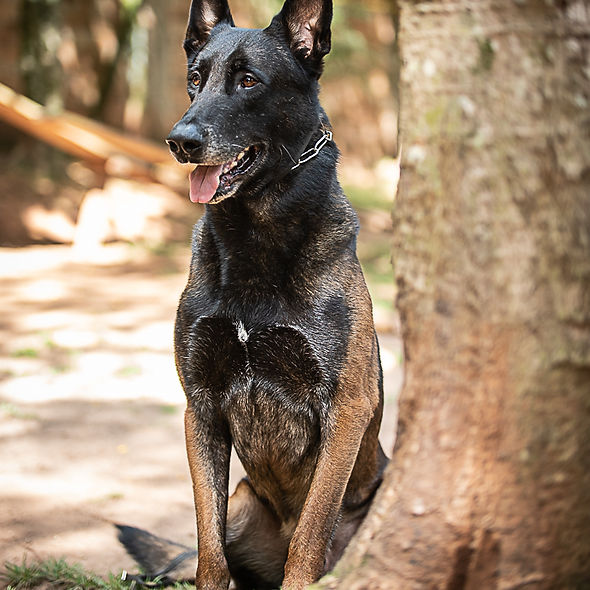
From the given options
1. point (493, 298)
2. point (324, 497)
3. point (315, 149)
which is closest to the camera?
point (493, 298)

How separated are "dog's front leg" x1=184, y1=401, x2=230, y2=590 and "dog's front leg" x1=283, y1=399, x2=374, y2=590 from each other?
0.28 meters

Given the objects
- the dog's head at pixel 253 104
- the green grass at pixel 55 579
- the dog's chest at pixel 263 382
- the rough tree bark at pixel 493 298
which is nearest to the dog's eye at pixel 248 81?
the dog's head at pixel 253 104

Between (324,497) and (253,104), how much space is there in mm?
1488

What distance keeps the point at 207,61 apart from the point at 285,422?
4.74ft

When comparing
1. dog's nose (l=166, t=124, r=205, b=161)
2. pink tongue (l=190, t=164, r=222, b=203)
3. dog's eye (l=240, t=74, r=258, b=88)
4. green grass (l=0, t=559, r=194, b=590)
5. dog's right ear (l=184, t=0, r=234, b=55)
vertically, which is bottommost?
green grass (l=0, t=559, r=194, b=590)

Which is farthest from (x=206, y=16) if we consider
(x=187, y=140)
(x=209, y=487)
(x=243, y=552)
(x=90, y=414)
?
(x=90, y=414)

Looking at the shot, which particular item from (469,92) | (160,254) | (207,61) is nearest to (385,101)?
(160,254)

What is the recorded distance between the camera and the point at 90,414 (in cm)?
527

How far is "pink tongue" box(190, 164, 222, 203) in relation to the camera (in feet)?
9.60

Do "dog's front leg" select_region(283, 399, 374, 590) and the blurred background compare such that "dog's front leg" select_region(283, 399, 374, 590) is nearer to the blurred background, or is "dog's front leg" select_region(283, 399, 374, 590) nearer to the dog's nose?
the blurred background

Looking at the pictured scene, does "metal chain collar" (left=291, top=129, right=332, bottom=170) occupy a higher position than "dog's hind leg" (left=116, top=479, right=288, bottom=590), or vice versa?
"metal chain collar" (left=291, top=129, right=332, bottom=170)

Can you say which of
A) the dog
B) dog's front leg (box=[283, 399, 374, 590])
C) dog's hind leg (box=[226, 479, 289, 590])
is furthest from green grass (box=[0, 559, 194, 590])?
dog's front leg (box=[283, 399, 374, 590])

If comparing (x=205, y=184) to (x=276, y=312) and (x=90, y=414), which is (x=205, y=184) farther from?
(x=90, y=414)

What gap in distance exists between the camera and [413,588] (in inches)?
75.2
